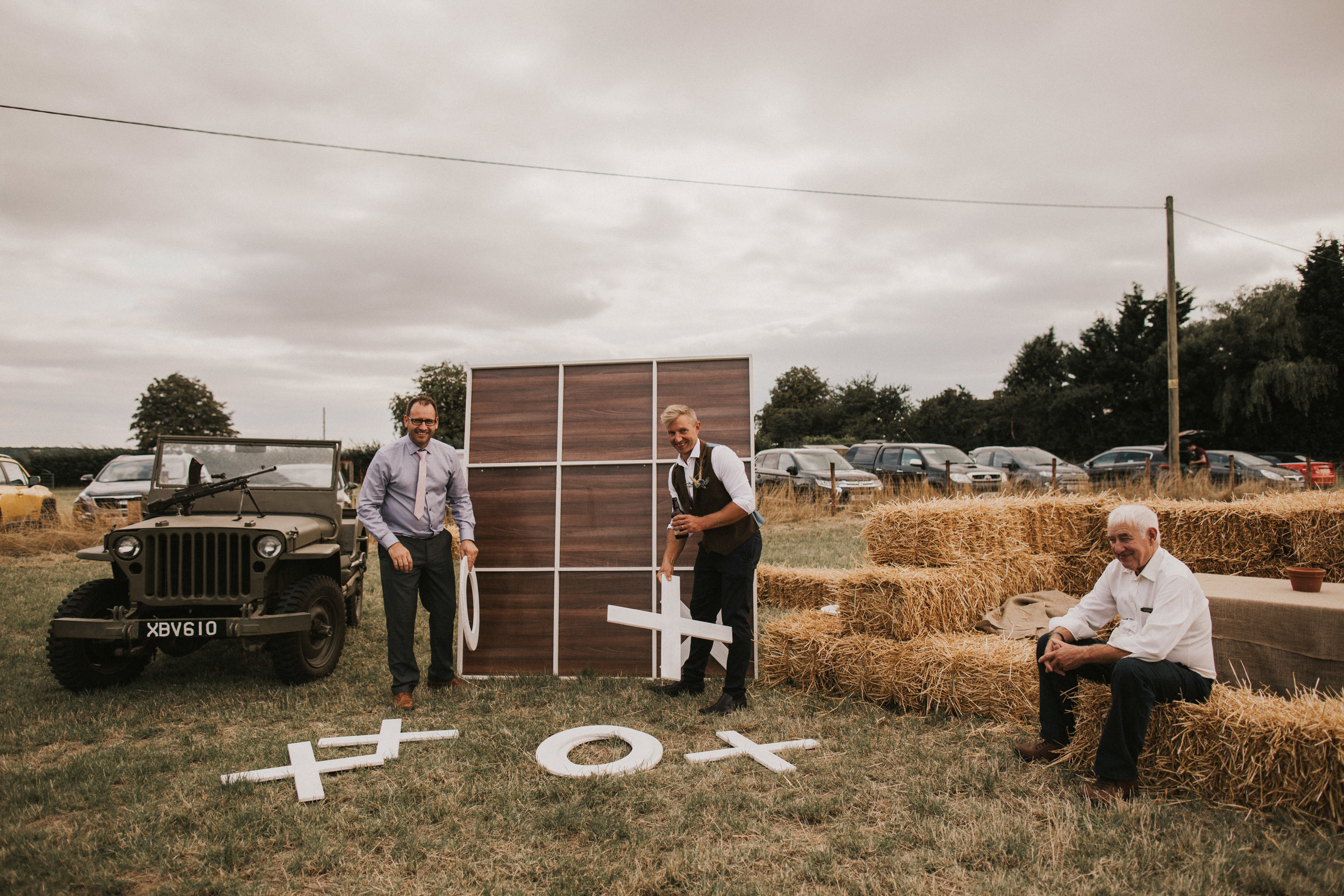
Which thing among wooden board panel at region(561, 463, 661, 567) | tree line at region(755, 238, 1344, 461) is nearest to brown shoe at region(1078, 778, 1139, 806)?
wooden board panel at region(561, 463, 661, 567)

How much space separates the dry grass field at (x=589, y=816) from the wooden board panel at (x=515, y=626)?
2.69 feet

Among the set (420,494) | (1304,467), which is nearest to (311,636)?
(420,494)

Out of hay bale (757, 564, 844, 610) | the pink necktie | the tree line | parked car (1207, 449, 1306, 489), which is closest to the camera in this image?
the pink necktie

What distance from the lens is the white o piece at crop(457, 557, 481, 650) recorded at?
Result: 5.41 metres

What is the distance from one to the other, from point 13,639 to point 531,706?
546cm

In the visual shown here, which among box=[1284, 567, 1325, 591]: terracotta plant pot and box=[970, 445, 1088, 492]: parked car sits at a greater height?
box=[970, 445, 1088, 492]: parked car

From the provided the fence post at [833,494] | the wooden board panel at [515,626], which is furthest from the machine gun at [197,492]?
the fence post at [833,494]

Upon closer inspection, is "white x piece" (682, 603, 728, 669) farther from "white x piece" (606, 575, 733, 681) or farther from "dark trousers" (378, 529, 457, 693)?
"dark trousers" (378, 529, 457, 693)

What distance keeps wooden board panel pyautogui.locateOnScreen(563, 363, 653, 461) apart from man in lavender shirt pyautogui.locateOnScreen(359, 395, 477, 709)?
3.29 feet

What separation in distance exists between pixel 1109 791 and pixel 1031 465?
18.6 m

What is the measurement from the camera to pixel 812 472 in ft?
58.4

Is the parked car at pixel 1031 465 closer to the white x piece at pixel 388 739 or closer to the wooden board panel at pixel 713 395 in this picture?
the wooden board panel at pixel 713 395

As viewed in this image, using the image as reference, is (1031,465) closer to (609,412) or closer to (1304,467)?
(1304,467)

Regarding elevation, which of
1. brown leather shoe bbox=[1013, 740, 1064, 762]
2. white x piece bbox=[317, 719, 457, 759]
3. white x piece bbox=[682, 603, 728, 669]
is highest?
white x piece bbox=[682, 603, 728, 669]
